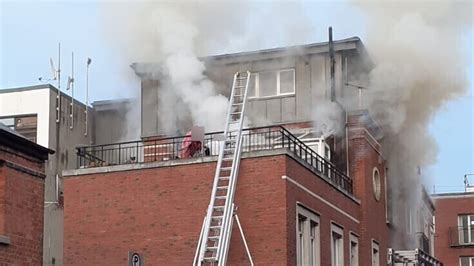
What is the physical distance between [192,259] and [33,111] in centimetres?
1181

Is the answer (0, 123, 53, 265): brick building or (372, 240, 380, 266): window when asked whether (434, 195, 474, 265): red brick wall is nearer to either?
(372, 240, 380, 266): window

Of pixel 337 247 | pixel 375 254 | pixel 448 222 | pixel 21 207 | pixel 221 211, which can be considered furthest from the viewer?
pixel 448 222

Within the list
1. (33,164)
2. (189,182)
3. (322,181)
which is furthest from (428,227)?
(33,164)

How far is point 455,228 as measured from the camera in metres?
55.2

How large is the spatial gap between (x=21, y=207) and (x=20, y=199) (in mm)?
123

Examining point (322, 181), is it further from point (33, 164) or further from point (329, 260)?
point (33, 164)

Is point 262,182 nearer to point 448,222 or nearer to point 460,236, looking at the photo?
point 460,236

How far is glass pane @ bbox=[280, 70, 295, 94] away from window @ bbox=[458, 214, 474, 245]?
30.5m

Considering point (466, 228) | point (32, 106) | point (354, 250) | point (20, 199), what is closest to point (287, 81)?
point (354, 250)

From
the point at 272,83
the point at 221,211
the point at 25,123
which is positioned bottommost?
the point at 221,211

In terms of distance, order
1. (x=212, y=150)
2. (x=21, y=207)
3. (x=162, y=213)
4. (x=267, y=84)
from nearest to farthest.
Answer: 1. (x=21, y=207)
2. (x=162, y=213)
3. (x=212, y=150)
4. (x=267, y=84)

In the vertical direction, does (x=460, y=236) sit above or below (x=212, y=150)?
above

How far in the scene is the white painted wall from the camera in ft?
98.4

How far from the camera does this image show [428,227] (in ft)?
134
